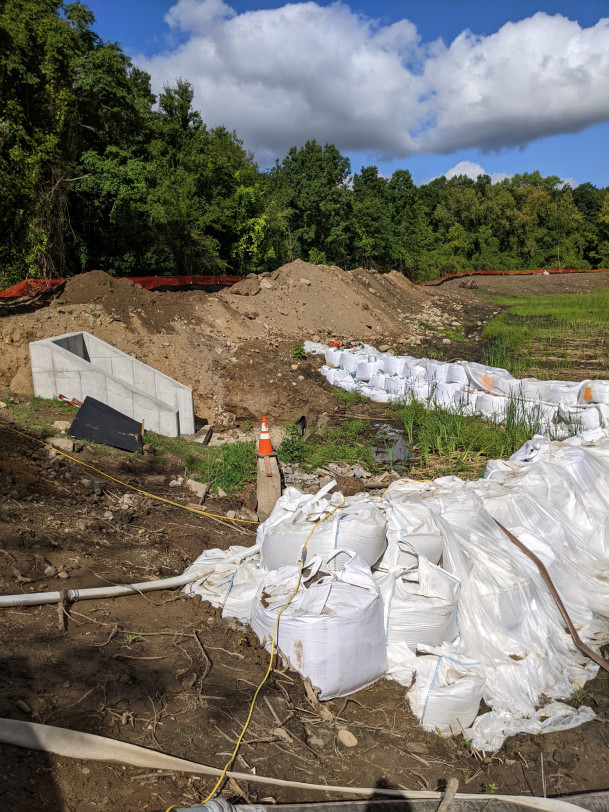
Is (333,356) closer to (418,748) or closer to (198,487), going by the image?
(198,487)

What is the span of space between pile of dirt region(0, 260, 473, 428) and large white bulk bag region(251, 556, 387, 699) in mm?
6686

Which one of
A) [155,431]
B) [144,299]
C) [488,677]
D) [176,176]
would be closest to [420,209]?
[176,176]

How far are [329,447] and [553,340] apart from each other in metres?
11.6

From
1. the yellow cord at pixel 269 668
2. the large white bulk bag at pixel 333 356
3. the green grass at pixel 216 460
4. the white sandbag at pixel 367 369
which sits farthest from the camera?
the large white bulk bag at pixel 333 356

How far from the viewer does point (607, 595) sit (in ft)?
16.1

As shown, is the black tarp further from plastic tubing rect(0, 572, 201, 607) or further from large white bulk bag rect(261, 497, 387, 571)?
large white bulk bag rect(261, 497, 387, 571)

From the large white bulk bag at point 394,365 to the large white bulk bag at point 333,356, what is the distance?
139 cm

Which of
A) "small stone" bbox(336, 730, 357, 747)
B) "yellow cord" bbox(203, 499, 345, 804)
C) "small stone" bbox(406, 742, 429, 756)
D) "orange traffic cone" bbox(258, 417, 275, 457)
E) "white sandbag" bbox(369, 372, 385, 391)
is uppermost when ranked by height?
"white sandbag" bbox(369, 372, 385, 391)

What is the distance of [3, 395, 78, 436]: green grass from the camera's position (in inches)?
297

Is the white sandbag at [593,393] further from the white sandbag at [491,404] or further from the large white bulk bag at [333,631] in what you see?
the large white bulk bag at [333,631]

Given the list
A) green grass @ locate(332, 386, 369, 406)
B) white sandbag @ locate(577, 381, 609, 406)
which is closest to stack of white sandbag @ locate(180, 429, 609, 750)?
white sandbag @ locate(577, 381, 609, 406)

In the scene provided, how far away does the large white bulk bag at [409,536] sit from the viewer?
402cm

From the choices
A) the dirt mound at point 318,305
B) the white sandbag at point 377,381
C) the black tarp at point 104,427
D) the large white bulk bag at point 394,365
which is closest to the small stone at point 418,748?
the black tarp at point 104,427

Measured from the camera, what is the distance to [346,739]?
3236 millimetres
